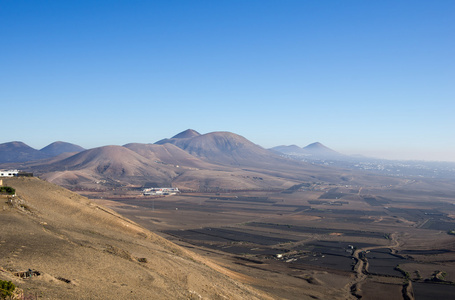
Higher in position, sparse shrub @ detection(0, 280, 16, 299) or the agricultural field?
sparse shrub @ detection(0, 280, 16, 299)

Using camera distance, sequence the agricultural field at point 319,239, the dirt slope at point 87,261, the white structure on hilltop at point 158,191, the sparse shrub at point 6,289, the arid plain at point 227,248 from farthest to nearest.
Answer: the white structure on hilltop at point 158,191 → the agricultural field at point 319,239 → the arid plain at point 227,248 → the dirt slope at point 87,261 → the sparse shrub at point 6,289

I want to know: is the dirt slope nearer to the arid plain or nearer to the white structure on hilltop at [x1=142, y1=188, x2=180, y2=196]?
the arid plain

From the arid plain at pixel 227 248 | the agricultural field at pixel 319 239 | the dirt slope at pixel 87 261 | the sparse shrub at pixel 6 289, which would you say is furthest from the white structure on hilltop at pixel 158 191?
the sparse shrub at pixel 6 289

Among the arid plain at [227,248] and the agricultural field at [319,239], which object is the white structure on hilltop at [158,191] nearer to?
the agricultural field at [319,239]

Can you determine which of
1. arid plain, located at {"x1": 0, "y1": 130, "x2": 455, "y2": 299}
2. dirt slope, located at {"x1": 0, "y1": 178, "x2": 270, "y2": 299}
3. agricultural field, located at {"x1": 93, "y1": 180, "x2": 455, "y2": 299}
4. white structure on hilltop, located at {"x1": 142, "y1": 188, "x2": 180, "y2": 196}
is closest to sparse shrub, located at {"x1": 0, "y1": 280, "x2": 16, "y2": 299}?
dirt slope, located at {"x1": 0, "y1": 178, "x2": 270, "y2": 299}

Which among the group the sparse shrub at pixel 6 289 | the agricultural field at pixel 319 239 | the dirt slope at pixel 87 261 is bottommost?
the agricultural field at pixel 319 239

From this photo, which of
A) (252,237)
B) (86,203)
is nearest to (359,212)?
(252,237)
